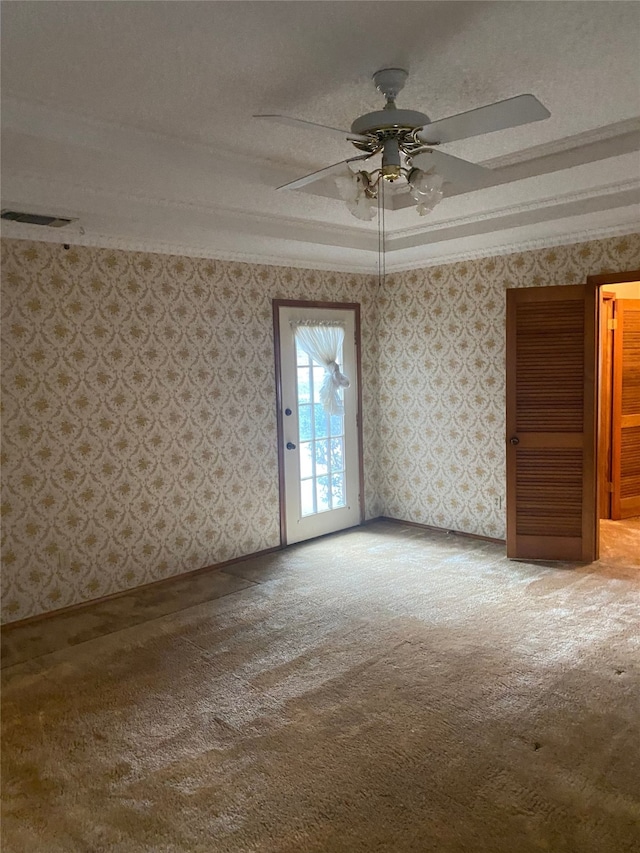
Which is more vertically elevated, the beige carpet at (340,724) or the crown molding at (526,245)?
the crown molding at (526,245)

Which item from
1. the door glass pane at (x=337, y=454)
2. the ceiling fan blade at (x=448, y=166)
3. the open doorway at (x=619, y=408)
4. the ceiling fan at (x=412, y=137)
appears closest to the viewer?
the ceiling fan at (x=412, y=137)

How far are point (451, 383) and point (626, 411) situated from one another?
178cm

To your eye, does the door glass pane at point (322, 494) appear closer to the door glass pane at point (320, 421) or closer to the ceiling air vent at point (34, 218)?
the door glass pane at point (320, 421)

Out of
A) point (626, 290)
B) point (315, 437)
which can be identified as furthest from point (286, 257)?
point (626, 290)

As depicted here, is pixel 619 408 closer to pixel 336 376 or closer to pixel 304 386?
pixel 336 376

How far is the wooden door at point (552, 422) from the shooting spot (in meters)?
4.66

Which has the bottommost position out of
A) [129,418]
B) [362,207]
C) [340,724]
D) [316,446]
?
[340,724]

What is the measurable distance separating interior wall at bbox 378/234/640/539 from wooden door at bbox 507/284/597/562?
416 mm

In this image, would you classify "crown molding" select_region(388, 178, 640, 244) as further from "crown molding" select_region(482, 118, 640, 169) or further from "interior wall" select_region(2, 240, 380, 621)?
"interior wall" select_region(2, 240, 380, 621)

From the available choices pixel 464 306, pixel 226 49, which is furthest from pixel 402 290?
pixel 226 49

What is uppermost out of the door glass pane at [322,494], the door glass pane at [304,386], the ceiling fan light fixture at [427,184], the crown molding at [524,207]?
the crown molding at [524,207]

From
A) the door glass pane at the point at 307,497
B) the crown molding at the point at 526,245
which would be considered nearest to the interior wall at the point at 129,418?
the door glass pane at the point at 307,497

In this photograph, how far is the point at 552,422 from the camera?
15.6 ft

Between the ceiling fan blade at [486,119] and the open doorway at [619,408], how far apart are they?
3953 mm
